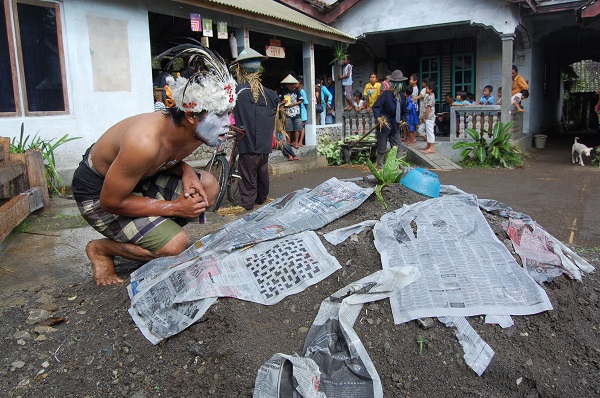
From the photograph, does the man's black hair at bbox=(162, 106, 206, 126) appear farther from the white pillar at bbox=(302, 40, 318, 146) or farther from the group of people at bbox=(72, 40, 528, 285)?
the white pillar at bbox=(302, 40, 318, 146)

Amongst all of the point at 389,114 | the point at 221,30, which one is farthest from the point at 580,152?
the point at 221,30

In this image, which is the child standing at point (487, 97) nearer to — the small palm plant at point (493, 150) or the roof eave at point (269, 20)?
the small palm plant at point (493, 150)

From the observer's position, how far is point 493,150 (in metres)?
10.9

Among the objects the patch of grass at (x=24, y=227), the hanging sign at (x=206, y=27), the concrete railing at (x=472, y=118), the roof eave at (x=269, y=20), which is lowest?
the patch of grass at (x=24, y=227)

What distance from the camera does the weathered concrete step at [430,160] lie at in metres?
11.0

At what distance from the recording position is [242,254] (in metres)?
3.18

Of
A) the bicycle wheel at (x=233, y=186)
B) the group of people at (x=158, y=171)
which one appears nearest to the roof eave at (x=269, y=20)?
the bicycle wheel at (x=233, y=186)

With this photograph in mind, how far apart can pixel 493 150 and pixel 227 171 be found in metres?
6.87

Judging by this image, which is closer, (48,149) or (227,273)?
(227,273)

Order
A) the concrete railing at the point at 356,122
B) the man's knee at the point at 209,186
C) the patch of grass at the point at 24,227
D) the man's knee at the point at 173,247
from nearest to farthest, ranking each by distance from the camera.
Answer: the man's knee at the point at 173,247 < the man's knee at the point at 209,186 < the patch of grass at the point at 24,227 < the concrete railing at the point at 356,122

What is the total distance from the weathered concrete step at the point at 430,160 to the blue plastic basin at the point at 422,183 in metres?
6.70

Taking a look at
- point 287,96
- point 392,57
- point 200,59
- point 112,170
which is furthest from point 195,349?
point 392,57

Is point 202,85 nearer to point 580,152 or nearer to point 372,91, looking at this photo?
point 580,152

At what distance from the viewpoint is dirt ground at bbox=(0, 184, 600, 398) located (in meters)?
2.37
